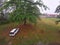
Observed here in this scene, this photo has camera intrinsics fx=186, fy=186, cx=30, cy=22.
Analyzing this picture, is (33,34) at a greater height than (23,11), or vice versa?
(23,11)

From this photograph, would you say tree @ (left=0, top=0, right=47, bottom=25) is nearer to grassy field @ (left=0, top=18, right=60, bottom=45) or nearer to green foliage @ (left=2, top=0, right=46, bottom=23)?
green foliage @ (left=2, top=0, right=46, bottom=23)

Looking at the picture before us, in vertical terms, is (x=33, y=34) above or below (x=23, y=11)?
below

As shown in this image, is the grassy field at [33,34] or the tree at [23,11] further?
the tree at [23,11]

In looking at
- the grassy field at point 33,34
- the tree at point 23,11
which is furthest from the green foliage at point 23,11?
the grassy field at point 33,34

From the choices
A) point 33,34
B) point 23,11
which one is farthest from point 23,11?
point 33,34

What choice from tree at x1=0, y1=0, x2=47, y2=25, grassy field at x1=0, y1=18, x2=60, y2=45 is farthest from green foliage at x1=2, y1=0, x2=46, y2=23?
grassy field at x1=0, y1=18, x2=60, y2=45

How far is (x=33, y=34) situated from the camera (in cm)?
1184

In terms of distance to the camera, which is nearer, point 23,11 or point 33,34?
point 33,34

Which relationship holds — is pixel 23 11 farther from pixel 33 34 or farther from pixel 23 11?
pixel 33 34

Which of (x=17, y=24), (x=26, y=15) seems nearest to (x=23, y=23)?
(x=17, y=24)

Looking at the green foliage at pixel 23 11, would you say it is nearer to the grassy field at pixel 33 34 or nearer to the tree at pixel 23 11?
the tree at pixel 23 11

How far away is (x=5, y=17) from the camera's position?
14680mm

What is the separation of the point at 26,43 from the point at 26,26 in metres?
2.58

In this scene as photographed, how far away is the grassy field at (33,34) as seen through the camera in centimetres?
1088
